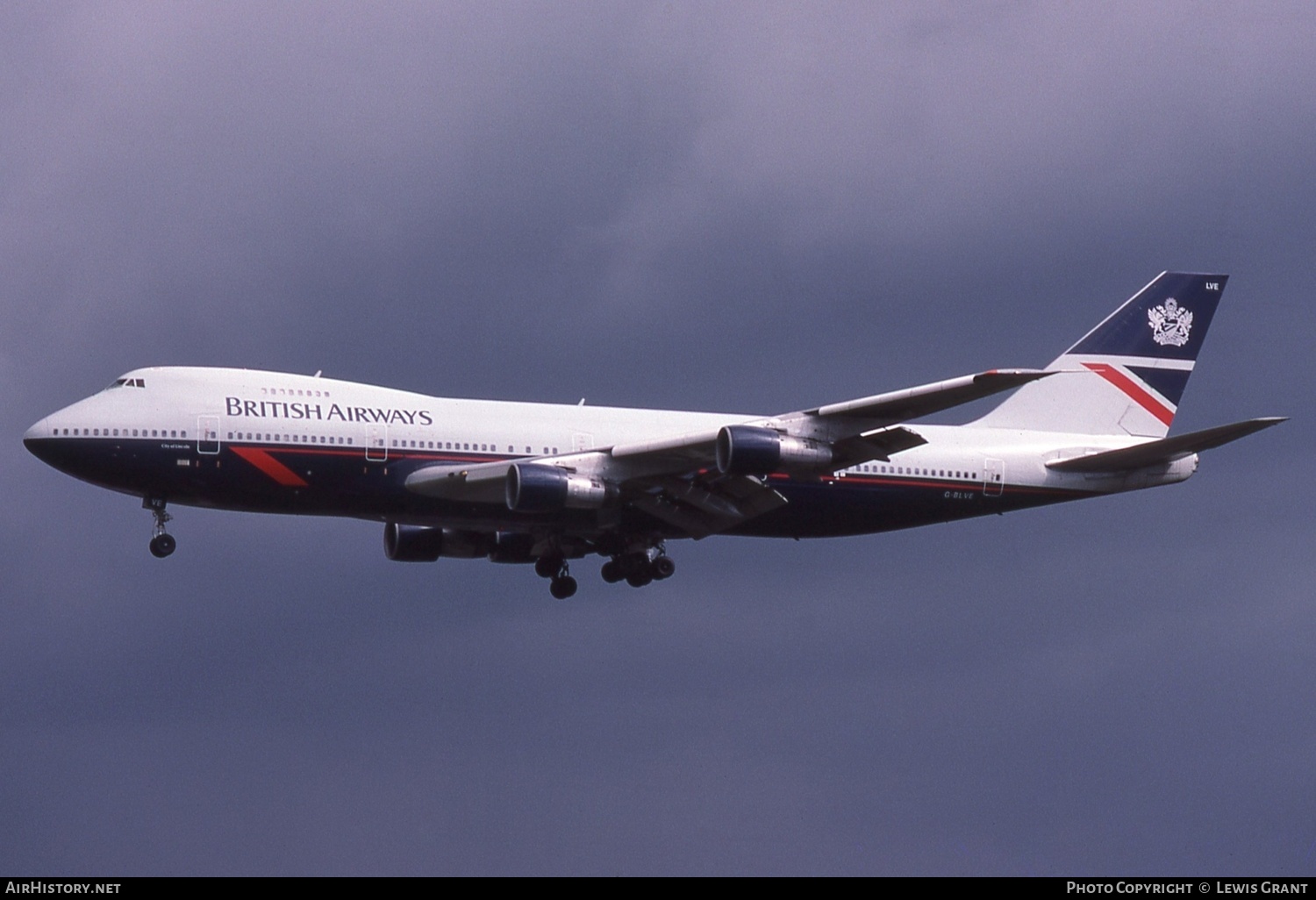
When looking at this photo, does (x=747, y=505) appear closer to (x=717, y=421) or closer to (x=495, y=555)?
(x=717, y=421)

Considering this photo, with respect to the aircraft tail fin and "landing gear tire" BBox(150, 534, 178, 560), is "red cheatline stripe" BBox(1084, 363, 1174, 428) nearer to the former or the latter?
the aircraft tail fin

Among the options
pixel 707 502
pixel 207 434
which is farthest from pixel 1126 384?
pixel 207 434

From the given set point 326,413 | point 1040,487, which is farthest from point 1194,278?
point 326,413

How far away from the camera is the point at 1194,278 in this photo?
70000 mm

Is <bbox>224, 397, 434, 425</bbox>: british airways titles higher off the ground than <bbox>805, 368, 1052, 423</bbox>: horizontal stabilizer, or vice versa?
<bbox>224, 397, 434, 425</bbox>: british airways titles

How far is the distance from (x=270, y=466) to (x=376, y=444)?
3.18 metres

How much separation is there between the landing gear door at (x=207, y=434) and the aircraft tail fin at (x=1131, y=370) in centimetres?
2633

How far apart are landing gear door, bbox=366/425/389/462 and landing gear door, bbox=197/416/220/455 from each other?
172 inches

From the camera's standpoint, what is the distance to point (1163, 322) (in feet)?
227

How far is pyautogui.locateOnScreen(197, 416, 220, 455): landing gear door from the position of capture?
5594 centimetres

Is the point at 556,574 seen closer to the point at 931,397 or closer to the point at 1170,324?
the point at 931,397

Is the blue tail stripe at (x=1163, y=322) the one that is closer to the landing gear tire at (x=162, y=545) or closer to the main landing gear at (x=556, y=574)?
the main landing gear at (x=556, y=574)

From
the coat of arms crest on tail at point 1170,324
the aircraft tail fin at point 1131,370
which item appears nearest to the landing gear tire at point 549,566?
the aircraft tail fin at point 1131,370

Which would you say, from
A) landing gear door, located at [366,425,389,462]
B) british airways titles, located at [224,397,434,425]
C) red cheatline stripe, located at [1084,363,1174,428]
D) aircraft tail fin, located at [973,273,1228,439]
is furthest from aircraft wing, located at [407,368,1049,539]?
red cheatline stripe, located at [1084,363,1174,428]
